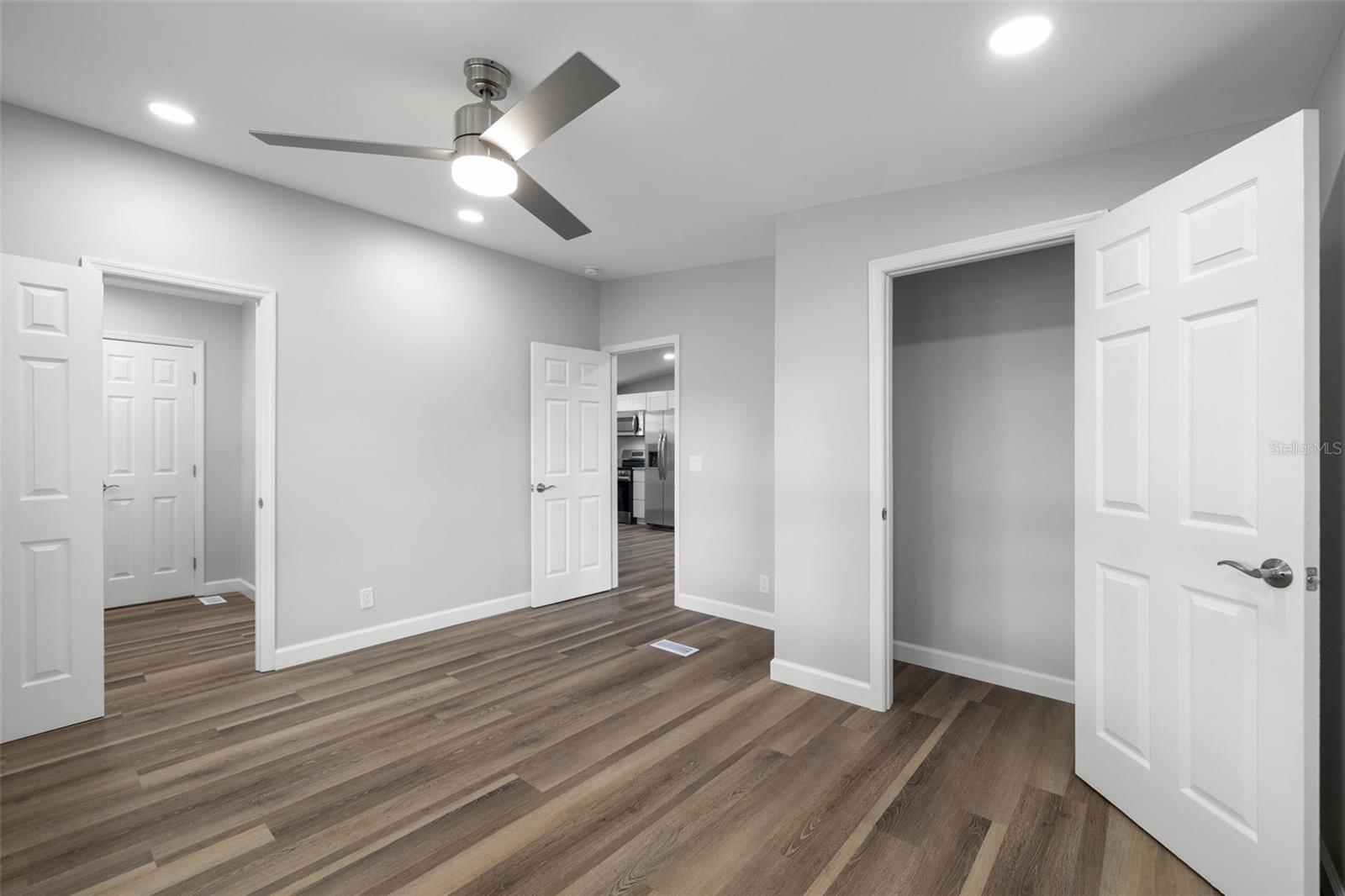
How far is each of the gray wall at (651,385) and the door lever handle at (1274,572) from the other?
860 centimetres

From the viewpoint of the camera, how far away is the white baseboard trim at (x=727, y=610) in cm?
425

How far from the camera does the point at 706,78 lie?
2162mm

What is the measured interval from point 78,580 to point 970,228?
4.35 metres

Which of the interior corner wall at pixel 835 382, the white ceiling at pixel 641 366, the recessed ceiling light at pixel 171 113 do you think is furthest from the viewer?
the white ceiling at pixel 641 366

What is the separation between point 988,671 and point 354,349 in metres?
4.08

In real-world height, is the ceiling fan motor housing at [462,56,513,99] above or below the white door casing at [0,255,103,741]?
above

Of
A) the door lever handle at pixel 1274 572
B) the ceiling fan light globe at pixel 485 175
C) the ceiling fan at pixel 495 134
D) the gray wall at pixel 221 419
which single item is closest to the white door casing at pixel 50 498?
the ceiling fan at pixel 495 134

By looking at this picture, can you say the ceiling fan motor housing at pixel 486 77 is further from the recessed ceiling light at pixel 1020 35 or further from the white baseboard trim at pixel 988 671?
the white baseboard trim at pixel 988 671

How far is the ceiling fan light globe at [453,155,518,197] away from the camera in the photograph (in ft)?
6.43

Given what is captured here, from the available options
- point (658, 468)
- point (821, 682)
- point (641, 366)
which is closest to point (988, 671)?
point (821, 682)

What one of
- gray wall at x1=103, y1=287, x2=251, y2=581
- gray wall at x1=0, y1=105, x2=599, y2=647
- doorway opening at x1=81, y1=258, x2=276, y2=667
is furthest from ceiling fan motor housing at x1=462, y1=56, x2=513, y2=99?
gray wall at x1=103, y1=287, x2=251, y2=581

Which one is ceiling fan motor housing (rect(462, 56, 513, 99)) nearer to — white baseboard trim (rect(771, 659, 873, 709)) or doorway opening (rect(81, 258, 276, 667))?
white baseboard trim (rect(771, 659, 873, 709))

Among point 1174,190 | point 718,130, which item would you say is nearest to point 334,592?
point 718,130

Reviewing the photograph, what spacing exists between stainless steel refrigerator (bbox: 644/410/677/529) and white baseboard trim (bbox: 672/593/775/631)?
4444 millimetres
